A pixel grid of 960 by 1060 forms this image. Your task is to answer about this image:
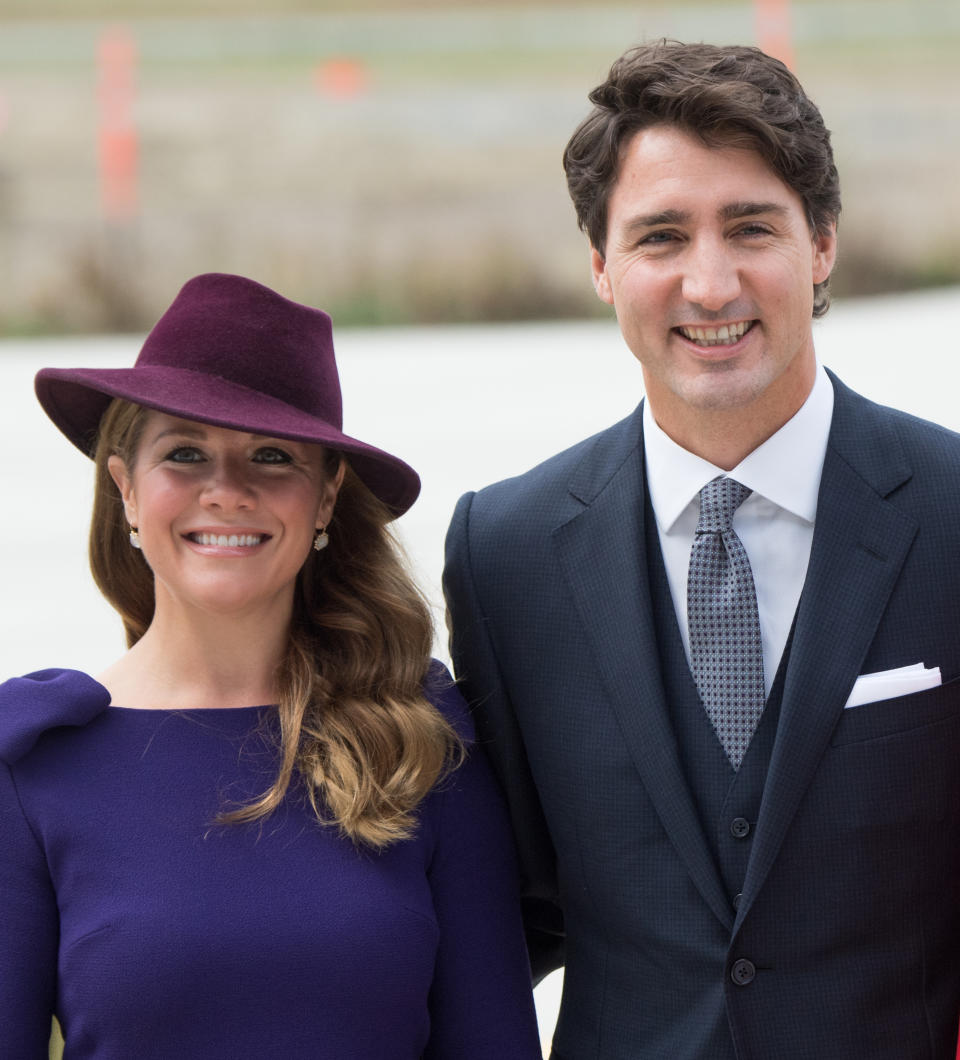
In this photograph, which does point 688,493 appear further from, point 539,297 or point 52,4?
point 52,4

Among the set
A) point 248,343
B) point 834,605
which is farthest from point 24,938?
point 834,605

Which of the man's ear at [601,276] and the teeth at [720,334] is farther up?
the man's ear at [601,276]

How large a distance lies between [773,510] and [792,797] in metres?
0.33

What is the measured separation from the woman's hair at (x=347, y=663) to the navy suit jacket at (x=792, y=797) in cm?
14

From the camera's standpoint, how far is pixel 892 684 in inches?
67.0

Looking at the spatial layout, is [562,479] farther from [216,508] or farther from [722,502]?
[216,508]

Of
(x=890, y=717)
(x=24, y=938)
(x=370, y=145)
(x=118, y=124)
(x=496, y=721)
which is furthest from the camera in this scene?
(x=118, y=124)

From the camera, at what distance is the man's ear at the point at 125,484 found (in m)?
1.78

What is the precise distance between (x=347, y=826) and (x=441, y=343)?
318 inches

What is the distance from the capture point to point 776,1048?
1.71 m

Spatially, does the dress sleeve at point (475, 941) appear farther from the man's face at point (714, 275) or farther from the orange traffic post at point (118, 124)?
the orange traffic post at point (118, 124)

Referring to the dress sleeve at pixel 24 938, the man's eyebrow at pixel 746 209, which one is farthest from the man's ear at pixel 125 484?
the man's eyebrow at pixel 746 209

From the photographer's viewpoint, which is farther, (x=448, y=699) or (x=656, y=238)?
(x=448, y=699)

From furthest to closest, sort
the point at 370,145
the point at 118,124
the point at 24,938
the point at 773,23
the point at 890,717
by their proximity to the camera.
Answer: the point at 773,23, the point at 118,124, the point at 370,145, the point at 890,717, the point at 24,938
